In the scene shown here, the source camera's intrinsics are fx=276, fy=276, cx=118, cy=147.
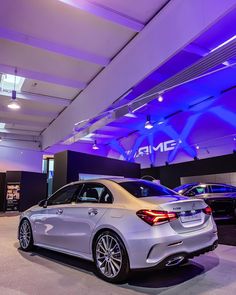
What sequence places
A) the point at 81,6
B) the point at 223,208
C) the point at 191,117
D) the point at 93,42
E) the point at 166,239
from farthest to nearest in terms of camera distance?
the point at 191,117, the point at 223,208, the point at 93,42, the point at 81,6, the point at 166,239

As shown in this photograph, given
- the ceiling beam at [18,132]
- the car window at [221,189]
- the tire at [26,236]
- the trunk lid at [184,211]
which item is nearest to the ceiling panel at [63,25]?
the tire at [26,236]

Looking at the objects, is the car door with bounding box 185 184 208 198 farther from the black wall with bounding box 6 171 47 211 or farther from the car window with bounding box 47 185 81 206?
Result: the black wall with bounding box 6 171 47 211

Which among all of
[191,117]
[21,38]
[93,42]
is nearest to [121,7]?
[93,42]

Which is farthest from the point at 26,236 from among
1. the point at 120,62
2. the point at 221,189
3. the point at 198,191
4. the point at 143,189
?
the point at 221,189

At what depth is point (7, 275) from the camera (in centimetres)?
354

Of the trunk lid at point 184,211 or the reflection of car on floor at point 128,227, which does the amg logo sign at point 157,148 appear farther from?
the trunk lid at point 184,211

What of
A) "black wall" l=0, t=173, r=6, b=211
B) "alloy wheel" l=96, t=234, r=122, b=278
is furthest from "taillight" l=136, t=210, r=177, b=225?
"black wall" l=0, t=173, r=6, b=211

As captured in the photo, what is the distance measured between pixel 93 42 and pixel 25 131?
1085 centimetres

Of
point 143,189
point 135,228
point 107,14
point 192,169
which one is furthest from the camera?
point 192,169

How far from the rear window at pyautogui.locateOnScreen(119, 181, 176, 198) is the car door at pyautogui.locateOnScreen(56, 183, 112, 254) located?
28cm

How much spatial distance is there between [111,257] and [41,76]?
267 inches

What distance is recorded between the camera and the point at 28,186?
15516mm

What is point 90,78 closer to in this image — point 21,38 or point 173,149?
point 21,38

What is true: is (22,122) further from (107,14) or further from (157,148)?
(107,14)
